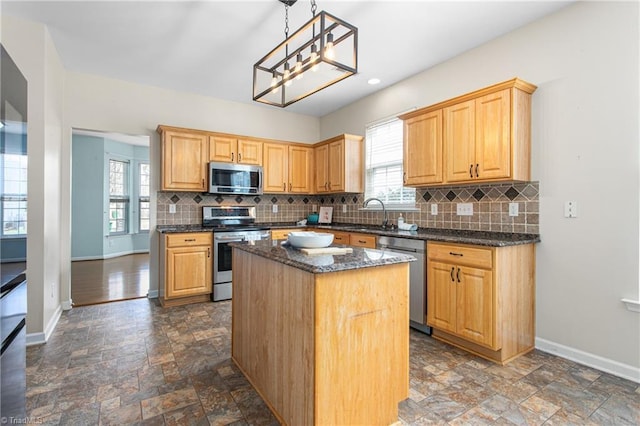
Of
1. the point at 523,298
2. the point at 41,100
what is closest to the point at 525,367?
the point at 523,298

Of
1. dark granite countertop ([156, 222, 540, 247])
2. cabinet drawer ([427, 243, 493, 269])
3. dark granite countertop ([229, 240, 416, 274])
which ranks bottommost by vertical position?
cabinet drawer ([427, 243, 493, 269])

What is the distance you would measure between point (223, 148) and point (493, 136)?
128 inches

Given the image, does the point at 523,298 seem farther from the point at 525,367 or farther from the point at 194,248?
the point at 194,248

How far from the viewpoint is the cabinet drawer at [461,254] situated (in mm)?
2459

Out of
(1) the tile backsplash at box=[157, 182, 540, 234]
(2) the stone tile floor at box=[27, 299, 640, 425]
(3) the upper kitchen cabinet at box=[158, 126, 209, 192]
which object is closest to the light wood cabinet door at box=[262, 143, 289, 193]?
(1) the tile backsplash at box=[157, 182, 540, 234]

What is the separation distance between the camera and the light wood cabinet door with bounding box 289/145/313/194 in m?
5.03

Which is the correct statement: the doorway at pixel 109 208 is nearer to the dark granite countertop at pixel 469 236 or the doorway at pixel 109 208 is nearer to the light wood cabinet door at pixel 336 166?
the dark granite countertop at pixel 469 236

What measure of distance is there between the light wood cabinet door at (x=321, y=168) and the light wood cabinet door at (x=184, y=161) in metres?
1.66

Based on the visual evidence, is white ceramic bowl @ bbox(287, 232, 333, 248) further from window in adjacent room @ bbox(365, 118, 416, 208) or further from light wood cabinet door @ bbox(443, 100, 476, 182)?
window in adjacent room @ bbox(365, 118, 416, 208)

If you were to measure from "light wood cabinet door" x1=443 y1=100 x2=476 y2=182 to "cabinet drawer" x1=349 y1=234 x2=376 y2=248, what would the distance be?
0.98 meters

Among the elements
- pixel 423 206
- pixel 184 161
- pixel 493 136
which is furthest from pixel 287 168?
pixel 493 136

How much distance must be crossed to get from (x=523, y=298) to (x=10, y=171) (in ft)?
10.5

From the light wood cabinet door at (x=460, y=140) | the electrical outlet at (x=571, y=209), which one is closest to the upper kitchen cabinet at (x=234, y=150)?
the light wood cabinet door at (x=460, y=140)

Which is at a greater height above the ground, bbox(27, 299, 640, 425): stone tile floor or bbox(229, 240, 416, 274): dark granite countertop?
bbox(229, 240, 416, 274): dark granite countertop
